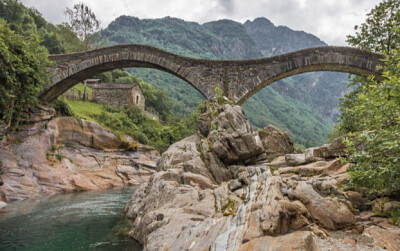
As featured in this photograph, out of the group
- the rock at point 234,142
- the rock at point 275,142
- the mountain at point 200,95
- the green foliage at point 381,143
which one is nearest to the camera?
the green foliage at point 381,143

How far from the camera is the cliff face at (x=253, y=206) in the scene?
430 centimetres

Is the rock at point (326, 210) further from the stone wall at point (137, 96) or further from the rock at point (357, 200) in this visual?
the stone wall at point (137, 96)

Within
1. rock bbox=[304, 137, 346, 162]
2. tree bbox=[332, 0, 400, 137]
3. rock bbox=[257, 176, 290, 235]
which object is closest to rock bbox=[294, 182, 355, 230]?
rock bbox=[257, 176, 290, 235]

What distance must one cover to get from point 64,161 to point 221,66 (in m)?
15.2

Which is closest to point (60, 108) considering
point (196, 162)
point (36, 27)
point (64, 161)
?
point (64, 161)

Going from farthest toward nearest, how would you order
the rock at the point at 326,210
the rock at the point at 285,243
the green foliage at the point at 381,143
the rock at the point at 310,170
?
the rock at the point at 310,170
the green foliage at the point at 381,143
the rock at the point at 326,210
the rock at the point at 285,243

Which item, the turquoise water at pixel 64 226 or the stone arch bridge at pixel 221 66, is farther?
the stone arch bridge at pixel 221 66

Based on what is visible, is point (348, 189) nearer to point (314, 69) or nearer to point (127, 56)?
point (314, 69)

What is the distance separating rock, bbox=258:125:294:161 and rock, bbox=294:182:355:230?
6869mm

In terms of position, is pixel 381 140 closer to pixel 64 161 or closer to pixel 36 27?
pixel 64 161

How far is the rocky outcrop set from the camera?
1653cm

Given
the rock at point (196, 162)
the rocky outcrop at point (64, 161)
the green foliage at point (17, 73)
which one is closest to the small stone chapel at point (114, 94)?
→ the rocky outcrop at point (64, 161)

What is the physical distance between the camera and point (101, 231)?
30.2ft

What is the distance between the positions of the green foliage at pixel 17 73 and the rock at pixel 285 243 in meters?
17.7
